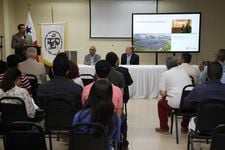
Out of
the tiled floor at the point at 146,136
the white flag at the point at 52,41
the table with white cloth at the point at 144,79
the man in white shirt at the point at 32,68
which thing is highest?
the white flag at the point at 52,41

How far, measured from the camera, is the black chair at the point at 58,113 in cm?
330

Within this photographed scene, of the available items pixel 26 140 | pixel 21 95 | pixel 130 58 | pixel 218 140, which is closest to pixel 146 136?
pixel 21 95

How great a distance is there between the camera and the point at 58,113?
11.0 ft

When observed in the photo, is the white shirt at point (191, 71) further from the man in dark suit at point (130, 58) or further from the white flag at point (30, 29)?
the white flag at point (30, 29)

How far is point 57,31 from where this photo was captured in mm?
9398

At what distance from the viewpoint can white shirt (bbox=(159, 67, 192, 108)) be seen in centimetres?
449

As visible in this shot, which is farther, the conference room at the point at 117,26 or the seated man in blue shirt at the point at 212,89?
the conference room at the point at 117,26

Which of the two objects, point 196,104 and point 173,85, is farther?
point 173,85

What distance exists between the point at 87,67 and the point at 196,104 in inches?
148

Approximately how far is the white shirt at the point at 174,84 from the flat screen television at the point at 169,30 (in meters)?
4.10

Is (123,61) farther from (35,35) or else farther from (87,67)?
(35,35)

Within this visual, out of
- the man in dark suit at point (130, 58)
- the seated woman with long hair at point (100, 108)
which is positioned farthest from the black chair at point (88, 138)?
the man in dark suit at point (130, 58)

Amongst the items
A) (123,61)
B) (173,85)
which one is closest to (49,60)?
(123,61)

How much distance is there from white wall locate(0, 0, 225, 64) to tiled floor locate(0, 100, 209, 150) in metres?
3.45
